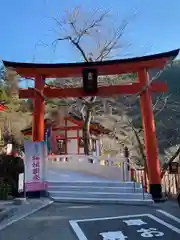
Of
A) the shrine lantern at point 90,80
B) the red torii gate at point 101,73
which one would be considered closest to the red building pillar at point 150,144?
the red torii gate at point 101,73

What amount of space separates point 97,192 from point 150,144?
9.39 feet

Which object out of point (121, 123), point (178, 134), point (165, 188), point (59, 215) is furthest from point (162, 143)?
point (59, 215)

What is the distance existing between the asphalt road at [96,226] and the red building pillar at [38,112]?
4.82 metres

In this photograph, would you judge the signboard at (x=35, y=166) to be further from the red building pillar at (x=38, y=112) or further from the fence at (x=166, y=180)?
the fence at (x=166, y=180)

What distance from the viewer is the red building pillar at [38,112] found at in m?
12.6

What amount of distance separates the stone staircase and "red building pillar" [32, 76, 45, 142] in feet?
7.06

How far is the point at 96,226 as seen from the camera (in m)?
6.34

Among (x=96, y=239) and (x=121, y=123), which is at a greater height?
(x=121, y=123)

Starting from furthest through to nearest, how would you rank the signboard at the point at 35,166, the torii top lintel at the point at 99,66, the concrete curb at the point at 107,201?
the torii top lintel at the point at 99,66 < the signboard at the point at 35,166 < the concrete curb at the point at 107,201

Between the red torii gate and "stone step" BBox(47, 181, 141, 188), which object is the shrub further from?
the red torii gate

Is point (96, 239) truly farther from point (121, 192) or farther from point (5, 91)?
point (5, 91)

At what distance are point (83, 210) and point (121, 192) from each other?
121 inches

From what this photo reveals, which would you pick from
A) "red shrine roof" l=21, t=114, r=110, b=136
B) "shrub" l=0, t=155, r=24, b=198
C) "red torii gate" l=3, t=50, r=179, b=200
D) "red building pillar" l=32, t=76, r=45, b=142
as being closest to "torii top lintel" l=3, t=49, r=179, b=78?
"red torii gate" l=3, t=50, r=179, b=200

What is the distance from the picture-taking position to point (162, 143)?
33.0 m
